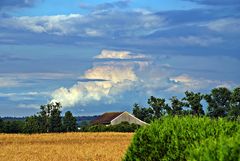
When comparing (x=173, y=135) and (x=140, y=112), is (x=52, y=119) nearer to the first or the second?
(x=140, y=112)

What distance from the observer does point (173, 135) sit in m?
13.7

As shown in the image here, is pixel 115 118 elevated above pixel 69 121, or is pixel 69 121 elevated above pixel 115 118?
pixel 115 118

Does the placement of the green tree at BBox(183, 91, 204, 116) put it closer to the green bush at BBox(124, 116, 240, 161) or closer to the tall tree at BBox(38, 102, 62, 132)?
the tall tree at BBox(38, 102, 62, 132)

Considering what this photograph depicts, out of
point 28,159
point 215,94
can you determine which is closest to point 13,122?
point 215,94

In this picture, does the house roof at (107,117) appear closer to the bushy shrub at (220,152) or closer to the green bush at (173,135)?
the green bush at (173,135)

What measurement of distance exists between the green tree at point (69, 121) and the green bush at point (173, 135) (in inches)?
2762

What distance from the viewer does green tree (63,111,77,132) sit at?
85125mm

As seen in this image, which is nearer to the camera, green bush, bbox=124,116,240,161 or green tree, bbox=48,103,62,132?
green bush, bbox=124,116,240,161

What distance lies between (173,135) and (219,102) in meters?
64.8

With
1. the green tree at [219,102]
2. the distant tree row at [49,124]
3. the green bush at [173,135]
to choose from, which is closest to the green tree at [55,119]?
the distant tree row at [49,124]

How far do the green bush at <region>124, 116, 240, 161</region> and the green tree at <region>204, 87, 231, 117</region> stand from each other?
62539 mm

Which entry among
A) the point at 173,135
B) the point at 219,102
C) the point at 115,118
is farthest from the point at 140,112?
the point at 173,135

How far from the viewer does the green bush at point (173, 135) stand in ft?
42.5

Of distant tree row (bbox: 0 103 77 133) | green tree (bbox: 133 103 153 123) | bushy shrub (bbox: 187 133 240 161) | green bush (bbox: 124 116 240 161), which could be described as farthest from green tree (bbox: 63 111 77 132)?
bushy shrub (bbox: 187 133 240 161)
